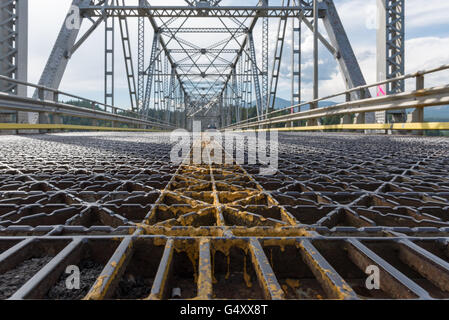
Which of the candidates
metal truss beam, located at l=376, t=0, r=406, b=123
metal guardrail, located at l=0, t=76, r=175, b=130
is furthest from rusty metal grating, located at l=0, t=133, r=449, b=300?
metal truss beam, located at l=376, t=0, r=406, b=123

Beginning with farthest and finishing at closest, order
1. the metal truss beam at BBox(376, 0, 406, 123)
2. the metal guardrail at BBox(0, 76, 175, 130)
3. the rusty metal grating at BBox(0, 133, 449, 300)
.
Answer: the metal truss beam at BBox(376, 0, 406, 123)
the metal guardrail at BBox(0, 76, 175, 130)
the rusty metal grating at BBox(0, 133, 449, 300)

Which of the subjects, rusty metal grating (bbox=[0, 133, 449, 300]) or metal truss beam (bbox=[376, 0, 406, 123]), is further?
metal truss beam (bbox=[376, 0, 406, 123])

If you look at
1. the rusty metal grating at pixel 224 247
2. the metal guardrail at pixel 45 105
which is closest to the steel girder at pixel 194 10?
the metal guardrail at pixel 45 105

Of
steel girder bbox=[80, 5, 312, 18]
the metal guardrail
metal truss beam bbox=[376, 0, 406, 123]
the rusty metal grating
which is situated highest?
steel girder bbox=[80, 5, 312, 18]

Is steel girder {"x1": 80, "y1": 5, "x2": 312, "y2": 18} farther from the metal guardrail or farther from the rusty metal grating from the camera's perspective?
the rusty metal grating

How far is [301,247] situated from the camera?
1.02 metres

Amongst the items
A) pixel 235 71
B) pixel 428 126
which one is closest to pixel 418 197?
pixel 428 126

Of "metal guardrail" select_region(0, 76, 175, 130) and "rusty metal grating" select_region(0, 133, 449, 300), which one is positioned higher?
"metal guardrail" select_region(0, 76, 175, 130)

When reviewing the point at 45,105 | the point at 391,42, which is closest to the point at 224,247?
the point at 45,105

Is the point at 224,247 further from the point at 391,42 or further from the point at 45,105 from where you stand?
the point at 391,42

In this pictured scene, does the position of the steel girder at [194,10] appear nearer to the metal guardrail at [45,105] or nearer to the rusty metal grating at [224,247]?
the metal guardrail at [45,105]

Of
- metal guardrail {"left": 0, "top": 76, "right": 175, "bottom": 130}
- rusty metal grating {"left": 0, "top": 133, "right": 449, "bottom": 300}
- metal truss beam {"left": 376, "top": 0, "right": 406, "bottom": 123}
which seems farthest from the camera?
metal truss beam {"left": 376, "top": 0, "right": 406, "bottom": 123}

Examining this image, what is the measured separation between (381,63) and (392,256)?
10724mm
